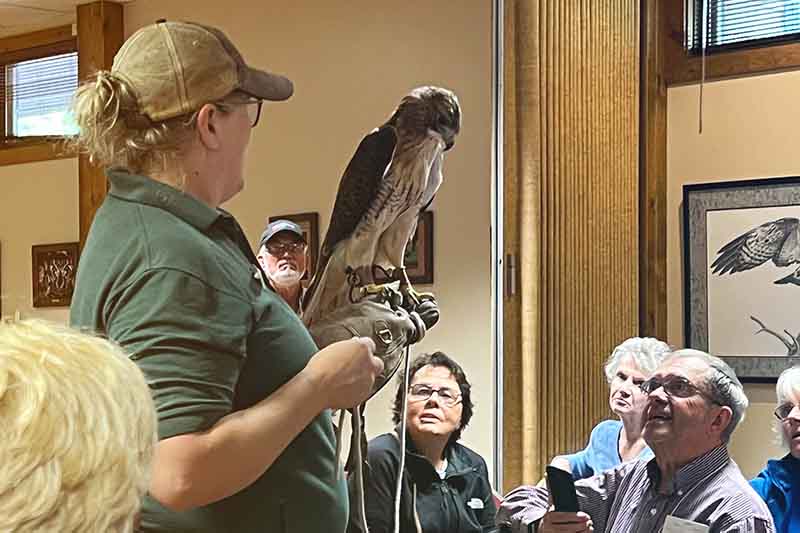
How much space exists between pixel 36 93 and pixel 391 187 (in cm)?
451

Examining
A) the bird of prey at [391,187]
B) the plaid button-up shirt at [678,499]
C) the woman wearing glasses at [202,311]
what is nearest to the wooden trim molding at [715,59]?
the plaid button-up shirt at [678,499]

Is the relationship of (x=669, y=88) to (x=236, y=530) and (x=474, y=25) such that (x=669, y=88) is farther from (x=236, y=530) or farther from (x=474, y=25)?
(x=236, y=530)

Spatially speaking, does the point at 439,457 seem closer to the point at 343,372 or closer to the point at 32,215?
the point at 343,372

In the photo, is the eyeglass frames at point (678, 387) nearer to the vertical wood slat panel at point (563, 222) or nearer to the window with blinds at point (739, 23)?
the vertical wood slat panel at point (563, 222)

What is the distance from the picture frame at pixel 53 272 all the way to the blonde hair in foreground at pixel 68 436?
15.4 feet

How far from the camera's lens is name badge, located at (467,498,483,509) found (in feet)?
10.9

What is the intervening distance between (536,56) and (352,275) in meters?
2.17

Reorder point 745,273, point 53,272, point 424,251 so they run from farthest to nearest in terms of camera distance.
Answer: point 53,272 → point 745,273 → point 424,251

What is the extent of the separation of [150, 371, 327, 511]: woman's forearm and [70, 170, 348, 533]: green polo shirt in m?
0.02

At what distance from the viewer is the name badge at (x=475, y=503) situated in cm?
332

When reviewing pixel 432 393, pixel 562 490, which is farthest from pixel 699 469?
pixel 432 393

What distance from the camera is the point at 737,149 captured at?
172 inches

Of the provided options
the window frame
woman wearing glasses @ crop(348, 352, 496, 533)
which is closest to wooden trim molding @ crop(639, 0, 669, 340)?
woman wearing glasses @ crop(348, 352, 496, 533)

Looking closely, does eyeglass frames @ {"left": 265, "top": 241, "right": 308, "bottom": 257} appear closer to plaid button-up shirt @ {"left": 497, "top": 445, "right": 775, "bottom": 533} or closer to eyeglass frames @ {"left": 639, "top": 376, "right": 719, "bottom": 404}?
plaid button-up shirt @ {"left": 497, "top": 445, "right": 775, "bottom": 533}
